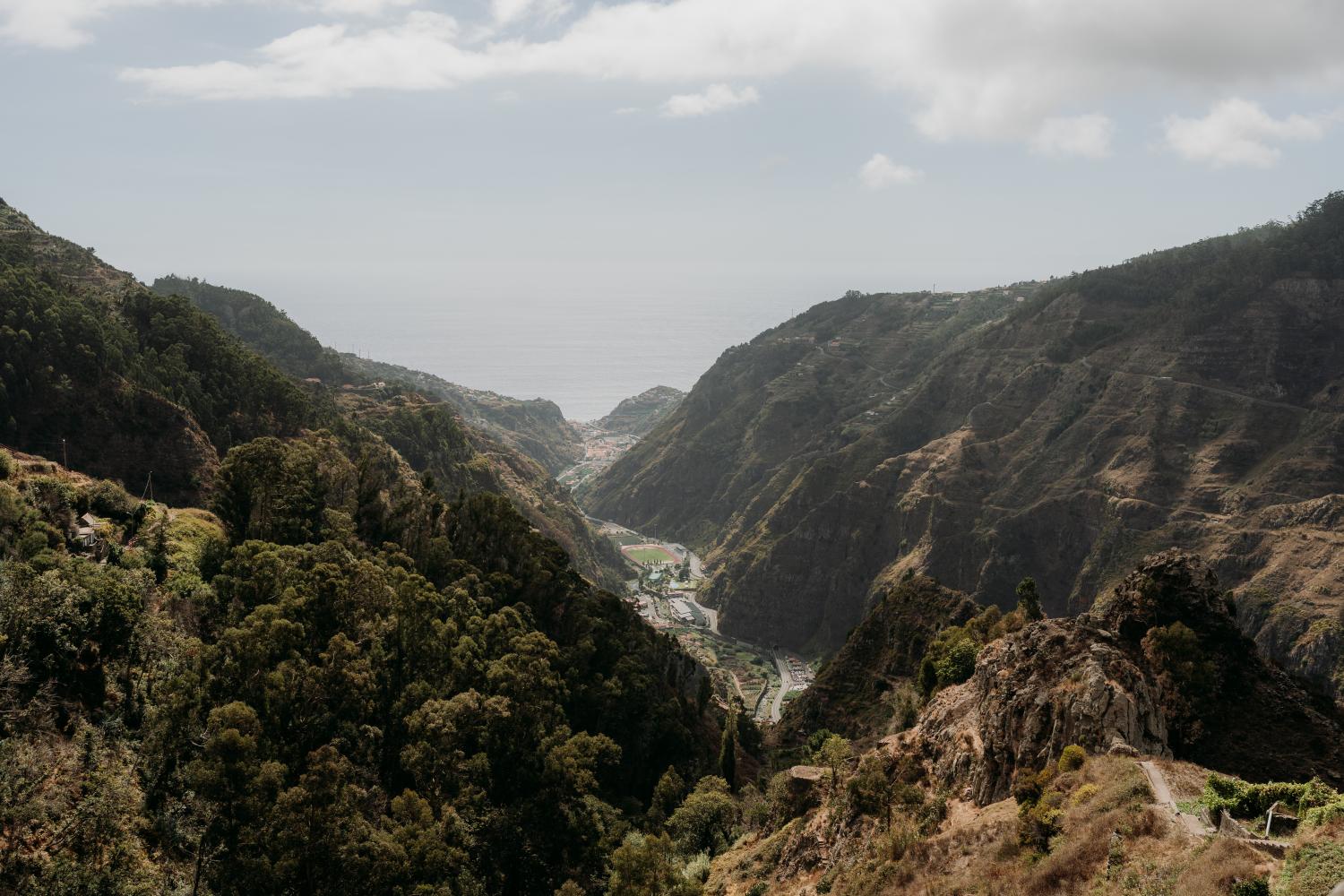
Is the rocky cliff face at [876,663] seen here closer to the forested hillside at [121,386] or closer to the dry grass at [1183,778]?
the dry grass at [1183,778]

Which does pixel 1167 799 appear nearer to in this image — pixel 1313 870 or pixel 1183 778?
pixel 1183 778

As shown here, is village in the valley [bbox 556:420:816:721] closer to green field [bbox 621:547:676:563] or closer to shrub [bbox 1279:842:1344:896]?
green field [bbox 621:547:676:563]

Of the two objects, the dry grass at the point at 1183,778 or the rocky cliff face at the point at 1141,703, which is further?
the rocky cliff face at the point at 1141,703

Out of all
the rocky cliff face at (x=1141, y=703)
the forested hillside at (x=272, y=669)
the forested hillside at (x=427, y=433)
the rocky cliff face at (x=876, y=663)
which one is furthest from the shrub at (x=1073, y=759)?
the forested hillside at (x=427, y=433)

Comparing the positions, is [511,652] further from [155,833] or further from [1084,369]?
[1084,369]

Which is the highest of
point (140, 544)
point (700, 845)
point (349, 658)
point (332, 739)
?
point (140, 544)

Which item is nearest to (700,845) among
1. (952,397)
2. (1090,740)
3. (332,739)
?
(332,739)
